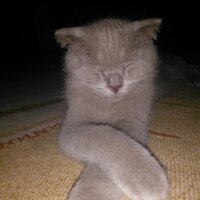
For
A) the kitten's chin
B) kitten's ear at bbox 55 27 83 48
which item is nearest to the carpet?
the kitten's chin

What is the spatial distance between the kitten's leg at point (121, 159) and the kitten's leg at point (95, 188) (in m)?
0.02

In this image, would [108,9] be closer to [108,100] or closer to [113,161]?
[108,100]

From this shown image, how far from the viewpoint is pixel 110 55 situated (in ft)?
3.66

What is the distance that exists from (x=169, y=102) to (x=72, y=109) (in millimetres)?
702

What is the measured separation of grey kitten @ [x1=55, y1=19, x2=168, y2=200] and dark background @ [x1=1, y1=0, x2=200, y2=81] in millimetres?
3452

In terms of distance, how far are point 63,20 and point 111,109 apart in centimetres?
443

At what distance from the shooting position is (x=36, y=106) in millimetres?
1958

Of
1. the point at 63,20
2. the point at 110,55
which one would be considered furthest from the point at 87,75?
the point at 63,20

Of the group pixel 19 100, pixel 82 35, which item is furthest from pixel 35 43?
pixel 82 35

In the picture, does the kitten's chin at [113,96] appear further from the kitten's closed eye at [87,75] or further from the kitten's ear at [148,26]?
the kitten's ear at [148,26]

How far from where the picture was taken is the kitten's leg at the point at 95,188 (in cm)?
83

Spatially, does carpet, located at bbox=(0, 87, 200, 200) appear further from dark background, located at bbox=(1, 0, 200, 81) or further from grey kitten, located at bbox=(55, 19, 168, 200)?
dark background, located at bbox=(1, 0, 200, 81)

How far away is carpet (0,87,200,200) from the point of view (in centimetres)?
90

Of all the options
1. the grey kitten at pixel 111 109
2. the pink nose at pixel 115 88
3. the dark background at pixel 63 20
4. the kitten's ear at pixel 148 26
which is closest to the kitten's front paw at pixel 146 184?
the grey kitten at pixel 111 109
